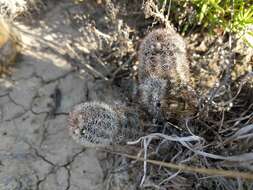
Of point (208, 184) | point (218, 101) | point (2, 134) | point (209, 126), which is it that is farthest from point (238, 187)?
point (2, 134)

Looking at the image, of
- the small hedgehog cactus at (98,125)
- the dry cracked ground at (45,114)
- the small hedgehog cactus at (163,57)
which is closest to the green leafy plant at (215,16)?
the small hedgehog cactus at (163,57)

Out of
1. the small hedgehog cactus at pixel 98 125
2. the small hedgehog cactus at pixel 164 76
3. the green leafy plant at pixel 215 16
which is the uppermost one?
the green leafy plant at pixel 215 16

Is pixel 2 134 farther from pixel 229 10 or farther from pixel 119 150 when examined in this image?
pixel 229 10

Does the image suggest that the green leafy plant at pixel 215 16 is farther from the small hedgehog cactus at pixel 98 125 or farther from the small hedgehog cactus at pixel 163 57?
the small hedgehog cactus at pixel 98 125

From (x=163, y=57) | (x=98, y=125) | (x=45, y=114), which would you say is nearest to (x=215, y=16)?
(x=163, y=57)

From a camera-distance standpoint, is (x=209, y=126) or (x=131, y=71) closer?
(x=209, y=126)
